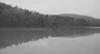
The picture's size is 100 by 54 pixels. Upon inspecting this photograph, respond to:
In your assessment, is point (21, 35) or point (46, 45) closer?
point (46, 45)

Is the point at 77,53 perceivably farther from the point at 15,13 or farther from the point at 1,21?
the point at 15,13

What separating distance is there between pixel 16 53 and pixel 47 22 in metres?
41.2

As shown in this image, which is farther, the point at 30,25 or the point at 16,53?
the point at 30,25

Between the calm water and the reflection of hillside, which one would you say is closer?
the calm water

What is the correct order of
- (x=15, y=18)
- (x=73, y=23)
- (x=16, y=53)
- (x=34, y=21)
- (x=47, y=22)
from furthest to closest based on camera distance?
(x=73, y=23) → (x=47, y=22) → (x=34, y=21) → (x=15, y=18) → (x=16, y=53)

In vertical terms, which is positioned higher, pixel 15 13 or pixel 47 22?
pixel 15 13

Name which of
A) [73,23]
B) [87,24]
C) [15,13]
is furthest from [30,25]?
[87,24]

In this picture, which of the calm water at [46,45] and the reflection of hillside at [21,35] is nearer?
the calm water at [46,45]

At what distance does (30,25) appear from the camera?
42062 mm

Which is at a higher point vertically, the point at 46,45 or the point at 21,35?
the point at 46,45

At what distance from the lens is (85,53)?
325 inches

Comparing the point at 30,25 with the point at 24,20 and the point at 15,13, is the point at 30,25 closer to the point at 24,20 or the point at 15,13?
the point at 24,20

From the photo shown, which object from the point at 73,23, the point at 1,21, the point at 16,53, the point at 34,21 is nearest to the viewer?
the point at 16,53

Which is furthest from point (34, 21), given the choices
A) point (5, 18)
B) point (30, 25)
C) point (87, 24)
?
point (87, 24)
